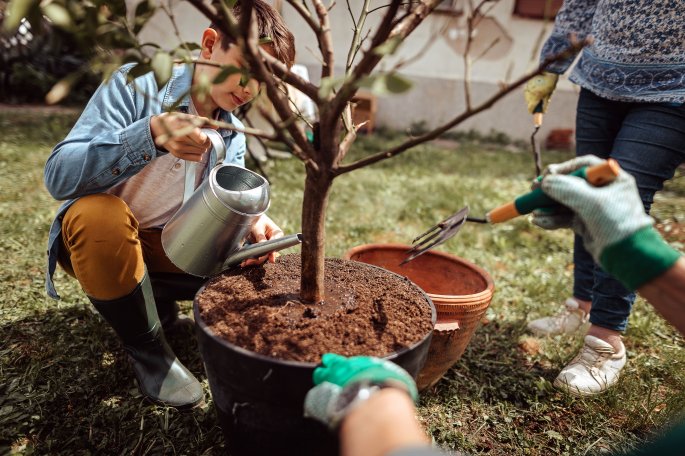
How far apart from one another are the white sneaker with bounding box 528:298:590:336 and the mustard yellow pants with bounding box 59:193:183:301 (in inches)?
67.1

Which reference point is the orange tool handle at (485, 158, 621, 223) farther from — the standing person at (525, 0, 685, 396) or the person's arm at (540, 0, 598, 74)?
the person's arm at (540, 0, 598, 74)

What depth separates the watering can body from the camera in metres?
1.36

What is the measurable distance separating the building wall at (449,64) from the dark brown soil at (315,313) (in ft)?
17.9

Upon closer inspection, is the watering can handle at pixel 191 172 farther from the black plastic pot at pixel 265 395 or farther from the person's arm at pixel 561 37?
the person's arm at pixel 561 37

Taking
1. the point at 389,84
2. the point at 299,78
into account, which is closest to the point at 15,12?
the point at 389,84

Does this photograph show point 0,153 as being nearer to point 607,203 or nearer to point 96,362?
point 96,362

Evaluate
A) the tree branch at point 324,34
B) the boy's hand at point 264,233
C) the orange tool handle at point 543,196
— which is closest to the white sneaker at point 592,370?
the orange tool handle at point 543,196

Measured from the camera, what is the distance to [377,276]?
1.51 meters

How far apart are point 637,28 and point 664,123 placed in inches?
13.9

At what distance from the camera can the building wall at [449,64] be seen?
262 inches

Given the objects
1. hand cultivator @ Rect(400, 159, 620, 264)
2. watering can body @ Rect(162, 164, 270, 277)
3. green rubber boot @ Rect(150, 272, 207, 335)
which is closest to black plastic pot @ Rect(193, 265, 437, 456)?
watering can body @ Rect(162, 164, 270, 277)

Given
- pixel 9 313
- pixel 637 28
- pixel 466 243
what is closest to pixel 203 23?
pixel 466 243

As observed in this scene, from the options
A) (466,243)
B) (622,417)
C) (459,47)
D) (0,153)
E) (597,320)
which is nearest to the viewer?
(622,417)

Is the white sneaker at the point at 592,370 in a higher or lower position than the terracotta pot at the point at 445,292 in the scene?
lower
